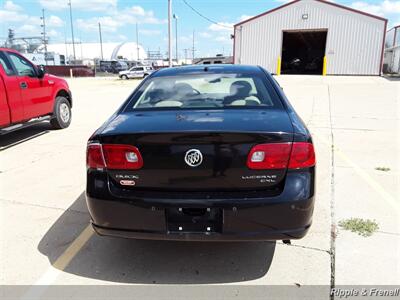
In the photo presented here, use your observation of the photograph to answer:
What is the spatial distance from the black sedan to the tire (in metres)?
6.18

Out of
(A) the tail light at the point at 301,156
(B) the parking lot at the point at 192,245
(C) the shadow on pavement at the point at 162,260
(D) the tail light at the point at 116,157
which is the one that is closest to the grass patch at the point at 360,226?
(B) the parking lot at the point at 192,245

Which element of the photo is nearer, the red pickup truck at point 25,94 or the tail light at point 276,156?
Answer: the tail light at point 276,156

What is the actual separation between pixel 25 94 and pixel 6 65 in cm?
63

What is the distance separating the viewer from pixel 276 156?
8.09 ft

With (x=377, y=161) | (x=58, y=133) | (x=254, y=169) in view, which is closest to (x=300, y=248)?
(x=254, y=169)

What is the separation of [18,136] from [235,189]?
23.1 feet

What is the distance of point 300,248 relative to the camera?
10.4 ft

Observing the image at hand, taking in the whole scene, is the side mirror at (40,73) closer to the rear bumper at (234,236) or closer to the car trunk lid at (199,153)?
the car trunk lid at (199,153)

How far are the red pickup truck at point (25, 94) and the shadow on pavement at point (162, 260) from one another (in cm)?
397

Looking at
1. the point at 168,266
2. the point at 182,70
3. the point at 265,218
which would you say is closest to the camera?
the point at 265,218

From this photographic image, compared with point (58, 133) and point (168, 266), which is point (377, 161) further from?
point (58, 133)

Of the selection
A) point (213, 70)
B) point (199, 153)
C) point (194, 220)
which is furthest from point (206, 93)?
point (194, 220)

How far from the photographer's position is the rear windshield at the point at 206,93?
10.9 feet

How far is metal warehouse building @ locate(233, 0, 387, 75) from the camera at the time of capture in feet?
85.3
